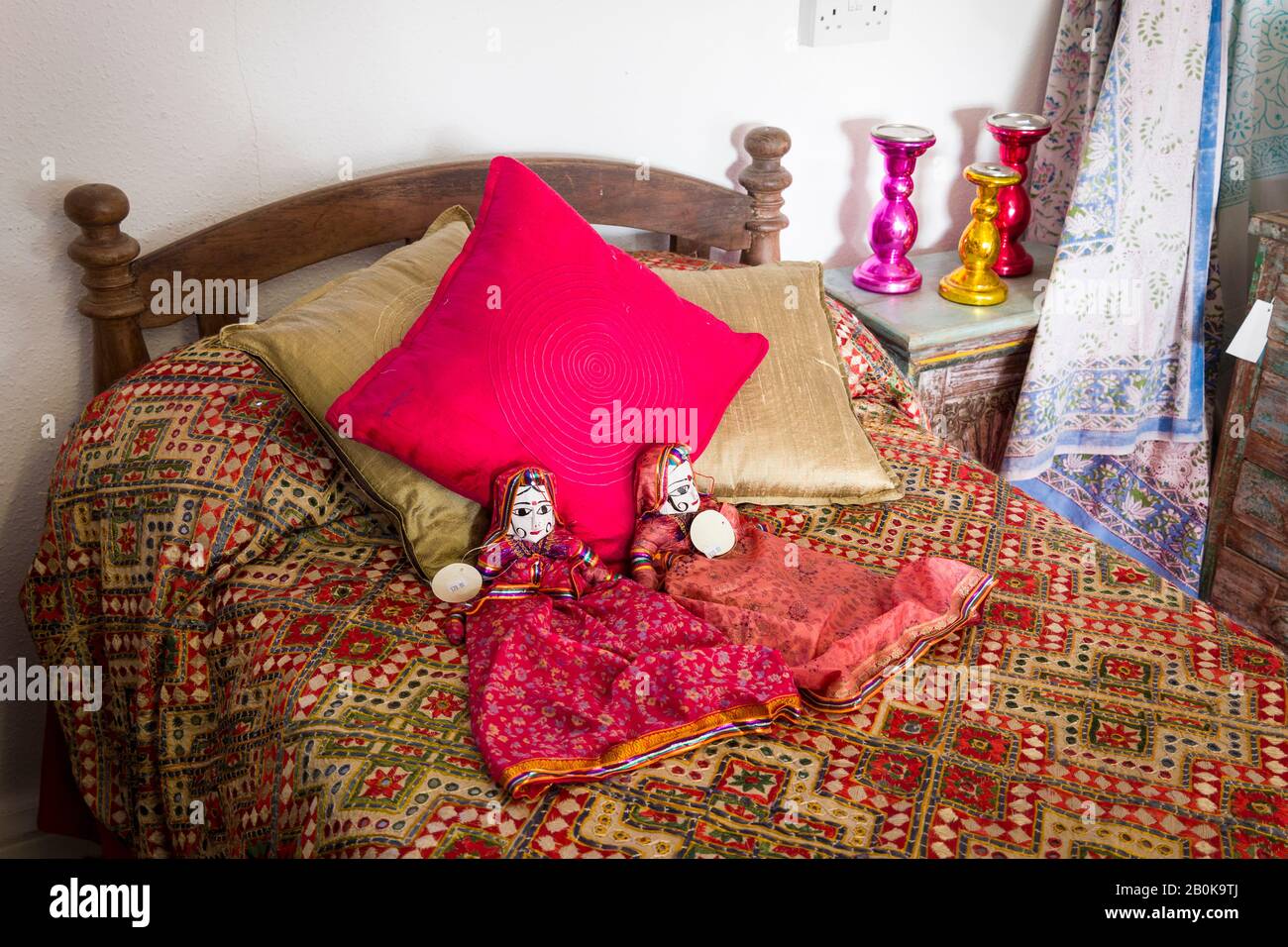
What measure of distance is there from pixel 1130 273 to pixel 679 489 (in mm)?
1315

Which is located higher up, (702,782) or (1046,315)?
(1046,315)

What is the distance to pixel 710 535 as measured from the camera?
1547mm

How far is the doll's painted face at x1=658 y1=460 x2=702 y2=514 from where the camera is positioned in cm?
156

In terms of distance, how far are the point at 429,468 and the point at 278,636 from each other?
0.29 m

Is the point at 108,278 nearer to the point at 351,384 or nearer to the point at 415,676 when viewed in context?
the point at 351,384

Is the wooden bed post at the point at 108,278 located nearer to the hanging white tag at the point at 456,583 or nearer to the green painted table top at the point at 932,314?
the hanging white tag at the point at 456,583

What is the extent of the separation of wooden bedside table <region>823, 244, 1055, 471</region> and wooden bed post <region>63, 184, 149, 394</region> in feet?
4.46

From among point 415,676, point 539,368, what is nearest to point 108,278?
point 539,368

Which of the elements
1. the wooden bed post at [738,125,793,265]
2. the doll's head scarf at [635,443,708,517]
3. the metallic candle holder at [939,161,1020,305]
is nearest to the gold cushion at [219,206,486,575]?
the doll's head scarf at [635,443,708,517]

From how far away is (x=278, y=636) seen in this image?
137 centimetres
